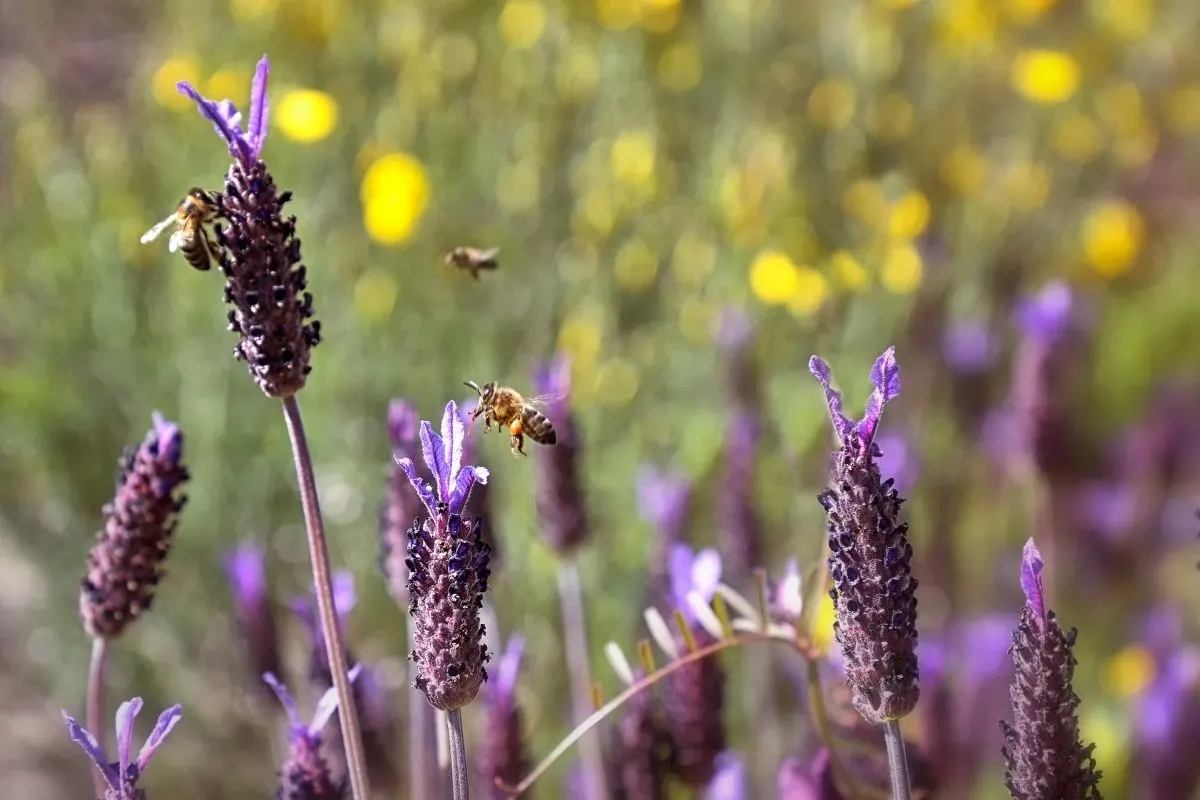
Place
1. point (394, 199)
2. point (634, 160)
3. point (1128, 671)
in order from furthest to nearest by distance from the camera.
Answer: point (634, 160), point (394, 199), point (1128, 671)

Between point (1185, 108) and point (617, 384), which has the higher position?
point (1185, 108)

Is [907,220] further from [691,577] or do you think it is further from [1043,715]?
[1043,715]

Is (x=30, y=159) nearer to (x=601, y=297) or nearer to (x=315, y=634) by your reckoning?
(x=601, y=297)

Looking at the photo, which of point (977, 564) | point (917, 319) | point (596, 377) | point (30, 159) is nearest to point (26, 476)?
point (30, 159)

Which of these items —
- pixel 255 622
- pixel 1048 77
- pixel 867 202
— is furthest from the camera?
pixel 1048 77

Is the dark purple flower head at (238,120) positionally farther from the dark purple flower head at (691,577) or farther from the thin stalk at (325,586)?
the dark purple flower head at (691,577)

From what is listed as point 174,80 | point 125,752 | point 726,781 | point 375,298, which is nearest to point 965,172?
point 375,298

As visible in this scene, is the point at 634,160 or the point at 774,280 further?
the point at 634,160

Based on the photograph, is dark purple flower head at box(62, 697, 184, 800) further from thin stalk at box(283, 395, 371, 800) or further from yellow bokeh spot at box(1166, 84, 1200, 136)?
yellow bokeh spot at box(1166, 84, 1200, 136)
